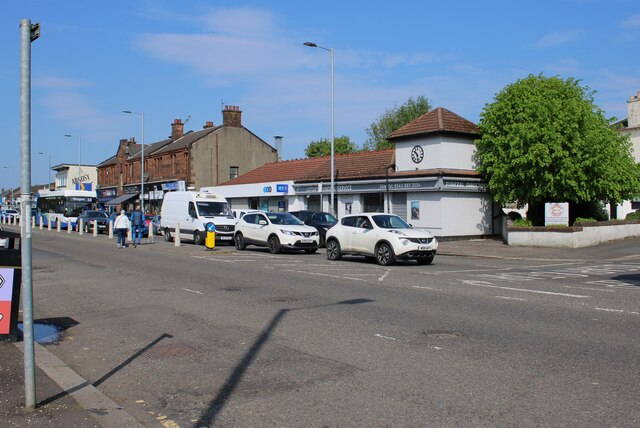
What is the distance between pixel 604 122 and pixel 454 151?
704 centimetres

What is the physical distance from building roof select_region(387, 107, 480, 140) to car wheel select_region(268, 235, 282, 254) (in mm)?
11176

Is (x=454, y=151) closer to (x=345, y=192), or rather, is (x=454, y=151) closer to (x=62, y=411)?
(x=345, y=192)

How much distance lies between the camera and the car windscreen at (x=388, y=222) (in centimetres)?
1908

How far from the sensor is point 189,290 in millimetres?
12922

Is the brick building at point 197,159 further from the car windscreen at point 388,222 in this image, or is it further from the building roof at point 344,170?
the car windscreen at point 388,222

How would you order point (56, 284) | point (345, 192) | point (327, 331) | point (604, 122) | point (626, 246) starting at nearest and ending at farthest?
point (327, 331) → point (56, 284) → point (626, 246) → point (604, 122) → point (345, 192)

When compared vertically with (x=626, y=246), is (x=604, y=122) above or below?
above

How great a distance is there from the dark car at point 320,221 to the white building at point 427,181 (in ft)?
16.9

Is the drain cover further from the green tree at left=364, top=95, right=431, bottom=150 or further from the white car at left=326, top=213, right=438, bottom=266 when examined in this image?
the green tree at left=364, top=95, right=431, bottom=150

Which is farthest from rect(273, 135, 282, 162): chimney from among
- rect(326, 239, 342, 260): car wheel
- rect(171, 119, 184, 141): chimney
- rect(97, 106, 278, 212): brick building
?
rect(326, 239, 342, 260): car wheel

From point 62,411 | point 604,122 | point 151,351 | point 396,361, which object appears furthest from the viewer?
point 604,122

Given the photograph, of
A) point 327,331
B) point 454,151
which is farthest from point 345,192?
point 327,331

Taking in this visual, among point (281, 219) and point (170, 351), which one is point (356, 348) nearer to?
point (170, 351)

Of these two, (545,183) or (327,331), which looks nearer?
(327,331)
